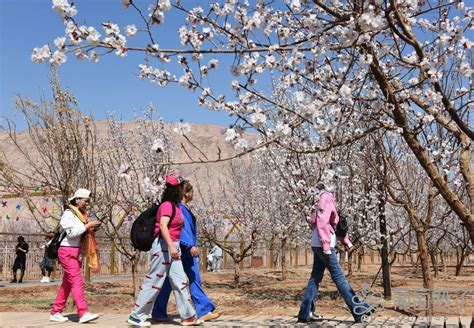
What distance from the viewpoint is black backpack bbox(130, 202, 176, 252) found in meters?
6.23

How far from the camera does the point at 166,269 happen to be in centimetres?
615

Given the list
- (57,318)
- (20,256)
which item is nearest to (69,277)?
(57,318)

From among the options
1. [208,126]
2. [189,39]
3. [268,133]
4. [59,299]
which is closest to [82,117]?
[59,299]

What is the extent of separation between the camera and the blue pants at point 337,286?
640 cm

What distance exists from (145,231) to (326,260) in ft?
6.98

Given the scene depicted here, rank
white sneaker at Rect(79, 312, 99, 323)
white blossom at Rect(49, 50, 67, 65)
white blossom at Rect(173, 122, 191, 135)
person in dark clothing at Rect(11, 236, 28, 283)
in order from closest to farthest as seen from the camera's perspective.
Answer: white blossom at Rect(49, 50, 67, 65) → white blossom at Rect(173, 122, 191, 135) → white sneaker at Rect(79, 312, 99, 323) → person in dark clothing at Rect(11, 236, 28, 283)

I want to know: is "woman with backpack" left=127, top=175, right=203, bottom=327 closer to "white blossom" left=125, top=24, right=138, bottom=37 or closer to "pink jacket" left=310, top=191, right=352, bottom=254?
"pink jacket" left=310, top=191, right=352, bottom=254

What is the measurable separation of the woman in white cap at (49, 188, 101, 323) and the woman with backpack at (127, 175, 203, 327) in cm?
68

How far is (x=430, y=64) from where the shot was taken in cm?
436

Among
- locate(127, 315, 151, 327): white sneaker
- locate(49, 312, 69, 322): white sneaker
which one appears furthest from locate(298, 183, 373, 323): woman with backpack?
locate(49, 312, 69, 322): white sneaker

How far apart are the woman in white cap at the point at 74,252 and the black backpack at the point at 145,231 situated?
54cm

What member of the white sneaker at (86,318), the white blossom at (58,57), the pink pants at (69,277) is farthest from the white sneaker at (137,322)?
the white blossom at (58,57)

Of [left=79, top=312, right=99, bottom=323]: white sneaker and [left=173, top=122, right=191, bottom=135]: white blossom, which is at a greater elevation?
[left=173, top=122, right=191, bottom=135]: white blossom

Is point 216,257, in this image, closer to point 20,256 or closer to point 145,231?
point 20,256
